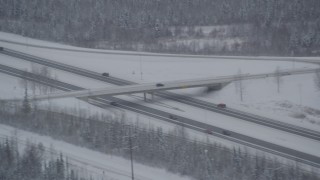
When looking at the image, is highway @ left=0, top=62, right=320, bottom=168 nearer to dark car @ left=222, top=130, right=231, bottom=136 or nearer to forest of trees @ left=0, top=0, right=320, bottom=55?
dark car @ left=222, top=130, right=231, bottom=136

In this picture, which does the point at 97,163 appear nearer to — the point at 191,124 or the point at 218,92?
the point at 191,124

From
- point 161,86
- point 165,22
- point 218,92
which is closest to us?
point 161,86

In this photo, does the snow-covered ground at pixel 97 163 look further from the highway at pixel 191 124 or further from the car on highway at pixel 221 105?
the car on highway at pixel 221 105

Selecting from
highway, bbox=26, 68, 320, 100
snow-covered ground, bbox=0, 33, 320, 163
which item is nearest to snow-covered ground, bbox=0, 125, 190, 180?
snow-covered ground, bbox=0, 33, 320, 163

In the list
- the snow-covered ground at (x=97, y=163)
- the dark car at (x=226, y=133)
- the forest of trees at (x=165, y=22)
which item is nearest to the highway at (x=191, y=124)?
the dark car at (x=226, y=133)

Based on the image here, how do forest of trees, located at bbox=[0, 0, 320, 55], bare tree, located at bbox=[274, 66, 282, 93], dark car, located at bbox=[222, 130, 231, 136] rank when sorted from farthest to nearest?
forest of trees, located at bbox=[0, 0, 320, 55], bare tree, located at bbox=[274, 66, 282, 93], dark car, located at bbox=[222, 130, 231, 136]

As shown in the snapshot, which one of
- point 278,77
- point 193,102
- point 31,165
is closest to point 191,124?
point 193,102
